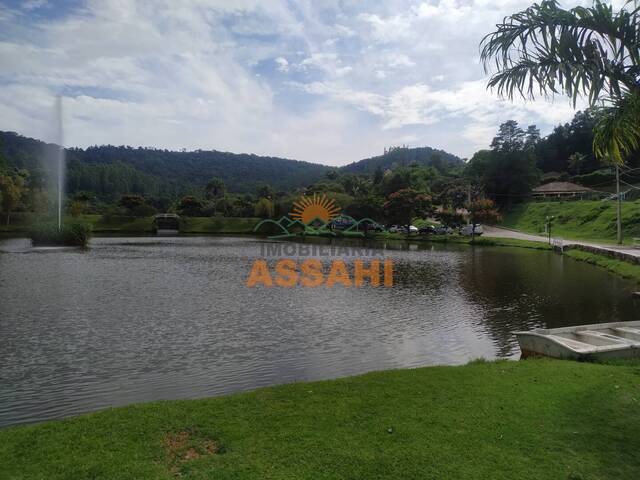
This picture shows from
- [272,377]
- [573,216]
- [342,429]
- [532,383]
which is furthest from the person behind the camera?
[573,216]

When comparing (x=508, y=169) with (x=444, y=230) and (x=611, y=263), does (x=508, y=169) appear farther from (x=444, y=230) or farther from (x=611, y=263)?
(x=611, y=263)

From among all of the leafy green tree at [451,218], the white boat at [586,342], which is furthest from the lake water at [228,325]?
the leafy green tree at [451,218]

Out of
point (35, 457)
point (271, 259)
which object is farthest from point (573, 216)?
point (35, 457)

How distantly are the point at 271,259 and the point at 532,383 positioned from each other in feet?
101

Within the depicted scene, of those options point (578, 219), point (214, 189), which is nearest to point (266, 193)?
point (214, 189)

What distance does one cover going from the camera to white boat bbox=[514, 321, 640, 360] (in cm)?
1047

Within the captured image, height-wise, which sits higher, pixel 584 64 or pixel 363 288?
pixel 584 64

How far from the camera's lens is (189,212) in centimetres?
10238

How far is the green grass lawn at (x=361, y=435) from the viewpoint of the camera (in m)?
5.33

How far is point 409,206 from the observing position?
67000mm

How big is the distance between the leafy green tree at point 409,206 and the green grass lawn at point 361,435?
5937cm

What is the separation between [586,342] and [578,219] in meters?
57.8

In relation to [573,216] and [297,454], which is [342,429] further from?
[573,216]

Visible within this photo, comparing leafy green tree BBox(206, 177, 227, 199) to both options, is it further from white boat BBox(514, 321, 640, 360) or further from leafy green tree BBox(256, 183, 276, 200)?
white boat BBox(514, 321, 640, 360)
